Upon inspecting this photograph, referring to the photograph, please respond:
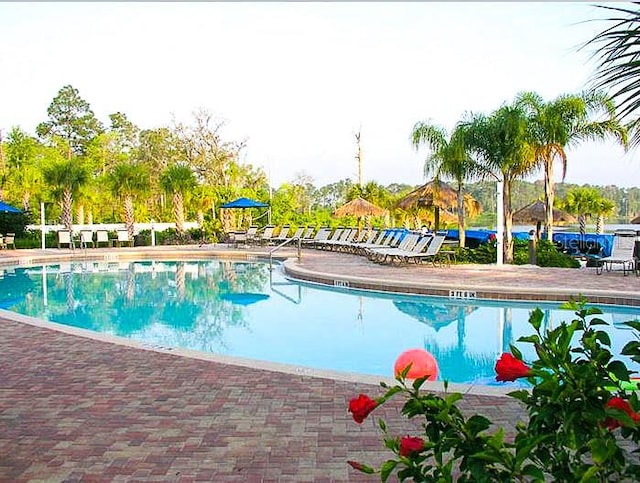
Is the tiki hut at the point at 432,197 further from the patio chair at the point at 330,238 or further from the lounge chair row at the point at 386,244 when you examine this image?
the patio chair at the point at 330,238

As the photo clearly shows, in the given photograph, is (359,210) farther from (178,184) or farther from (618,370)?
(618,370)

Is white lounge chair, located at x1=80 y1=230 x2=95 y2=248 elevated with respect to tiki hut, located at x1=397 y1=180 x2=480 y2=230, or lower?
lower

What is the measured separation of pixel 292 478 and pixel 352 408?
5.95 ft

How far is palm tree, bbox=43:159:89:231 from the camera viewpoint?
22.4 m

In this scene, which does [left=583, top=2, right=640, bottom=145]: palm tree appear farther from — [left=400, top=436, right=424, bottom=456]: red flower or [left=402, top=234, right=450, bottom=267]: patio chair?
[left=402, top=234, right=450, bottom=267]: patio chair

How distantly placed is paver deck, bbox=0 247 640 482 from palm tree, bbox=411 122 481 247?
1144cm

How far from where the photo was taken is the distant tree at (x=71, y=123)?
4384cm

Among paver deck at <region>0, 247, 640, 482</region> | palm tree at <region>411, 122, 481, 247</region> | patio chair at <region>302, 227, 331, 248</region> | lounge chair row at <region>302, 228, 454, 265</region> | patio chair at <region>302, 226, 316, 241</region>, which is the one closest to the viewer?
paver deck at <region>0, 247, 640, 482</region>

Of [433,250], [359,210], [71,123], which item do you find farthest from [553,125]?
[71,123]

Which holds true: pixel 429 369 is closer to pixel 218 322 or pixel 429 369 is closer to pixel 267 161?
pixel 218 322

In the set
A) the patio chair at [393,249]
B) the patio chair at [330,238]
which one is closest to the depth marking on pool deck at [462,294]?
the patio chair at [393,249]

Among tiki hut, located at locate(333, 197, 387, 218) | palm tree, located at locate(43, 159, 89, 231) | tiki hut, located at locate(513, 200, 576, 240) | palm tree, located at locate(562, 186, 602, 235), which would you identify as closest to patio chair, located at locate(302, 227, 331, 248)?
tiki hut, located at locate(333, 197, 387, 218)

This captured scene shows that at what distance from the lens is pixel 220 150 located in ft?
118

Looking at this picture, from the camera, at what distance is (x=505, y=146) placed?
14.6m
